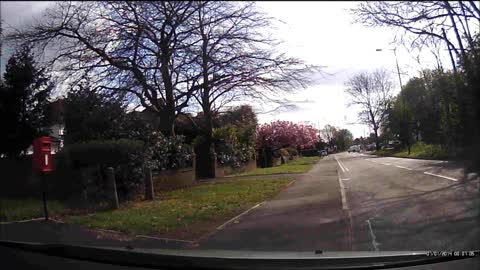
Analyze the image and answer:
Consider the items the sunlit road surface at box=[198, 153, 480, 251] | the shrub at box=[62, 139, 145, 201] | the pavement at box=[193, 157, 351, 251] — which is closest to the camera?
the sunlit road surface at box=[198, 153, 480, 251]

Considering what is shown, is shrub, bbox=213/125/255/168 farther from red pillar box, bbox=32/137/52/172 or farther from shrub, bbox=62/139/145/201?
red pillar box, bbox=32/137/52/172

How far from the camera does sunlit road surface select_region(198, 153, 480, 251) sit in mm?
6605

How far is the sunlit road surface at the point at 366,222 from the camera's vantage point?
661cm

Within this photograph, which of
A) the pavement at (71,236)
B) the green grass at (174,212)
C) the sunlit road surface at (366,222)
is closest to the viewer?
the sunlit road surface at (366,222)

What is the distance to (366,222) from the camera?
8398 mm

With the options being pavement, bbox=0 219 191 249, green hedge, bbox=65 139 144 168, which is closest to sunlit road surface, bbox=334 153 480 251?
pavement, bbox=0 219 191 249

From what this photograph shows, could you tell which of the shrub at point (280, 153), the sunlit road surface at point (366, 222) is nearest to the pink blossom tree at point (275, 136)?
the shrub at point (280, 153)

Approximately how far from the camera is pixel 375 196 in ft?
40.5

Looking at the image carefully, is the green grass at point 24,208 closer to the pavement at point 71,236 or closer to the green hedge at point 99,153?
the pavement at point 71,236

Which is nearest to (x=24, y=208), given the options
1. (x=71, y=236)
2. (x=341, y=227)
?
(x=71, y=236)

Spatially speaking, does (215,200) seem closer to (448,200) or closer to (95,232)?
(95,232)

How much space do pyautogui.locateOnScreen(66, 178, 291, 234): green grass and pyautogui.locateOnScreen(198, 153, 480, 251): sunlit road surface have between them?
2.68 feet

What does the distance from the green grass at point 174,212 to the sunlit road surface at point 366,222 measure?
815 mm

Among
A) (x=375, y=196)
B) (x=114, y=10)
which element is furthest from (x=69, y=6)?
(x=375, y=196)
